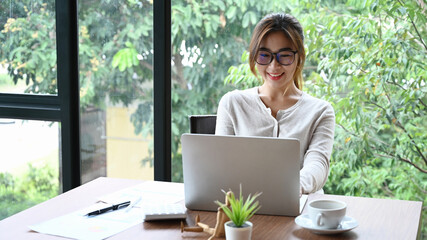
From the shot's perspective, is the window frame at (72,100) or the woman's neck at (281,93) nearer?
the woman's neck at (281,93)

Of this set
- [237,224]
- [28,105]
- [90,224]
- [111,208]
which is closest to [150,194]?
[111,208]

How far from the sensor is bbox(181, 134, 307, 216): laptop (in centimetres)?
151

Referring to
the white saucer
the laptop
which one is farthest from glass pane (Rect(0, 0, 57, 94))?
the white saucer

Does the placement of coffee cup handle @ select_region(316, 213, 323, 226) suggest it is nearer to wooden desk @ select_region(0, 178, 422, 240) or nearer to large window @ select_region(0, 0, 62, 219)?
wooden desk @ select_region(0, 178, 422, 240)

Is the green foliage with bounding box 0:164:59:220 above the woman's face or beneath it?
beneath

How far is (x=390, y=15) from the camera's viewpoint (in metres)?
2.63

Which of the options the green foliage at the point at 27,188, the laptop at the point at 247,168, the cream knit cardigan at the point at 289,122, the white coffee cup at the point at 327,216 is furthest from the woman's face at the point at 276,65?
the green foliage at the point at 27,188

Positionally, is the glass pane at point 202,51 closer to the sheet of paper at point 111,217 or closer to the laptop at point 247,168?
the sheet of paper at point 111,217

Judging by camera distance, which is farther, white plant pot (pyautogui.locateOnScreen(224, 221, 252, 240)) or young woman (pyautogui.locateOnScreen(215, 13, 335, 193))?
young woman (pyautogui.locateOnScreen(215, 13, 335, 193))

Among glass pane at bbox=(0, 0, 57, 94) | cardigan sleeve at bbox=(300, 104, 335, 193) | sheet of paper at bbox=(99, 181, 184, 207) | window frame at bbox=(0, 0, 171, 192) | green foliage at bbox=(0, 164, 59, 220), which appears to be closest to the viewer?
sheet of paper at bbox=(99, 181, 184, 207)

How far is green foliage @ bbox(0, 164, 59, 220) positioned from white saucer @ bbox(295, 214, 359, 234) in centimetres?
214

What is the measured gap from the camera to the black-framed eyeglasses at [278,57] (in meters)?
2.23

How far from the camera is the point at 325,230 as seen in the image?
4.65 feet

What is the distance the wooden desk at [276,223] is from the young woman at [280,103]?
43cm
